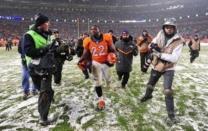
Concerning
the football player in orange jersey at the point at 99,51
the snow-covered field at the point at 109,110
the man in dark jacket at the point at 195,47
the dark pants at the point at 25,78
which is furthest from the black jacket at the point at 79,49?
the man in dark jacket at the point at 195,47

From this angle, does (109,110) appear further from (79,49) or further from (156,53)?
(79,49)

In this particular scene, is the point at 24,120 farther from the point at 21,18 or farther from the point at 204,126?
the point at 21,18

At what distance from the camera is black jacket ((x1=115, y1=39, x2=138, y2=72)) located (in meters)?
9.49

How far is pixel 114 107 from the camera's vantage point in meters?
7.50

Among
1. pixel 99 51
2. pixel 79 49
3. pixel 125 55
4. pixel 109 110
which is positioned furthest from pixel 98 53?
pixel 79 49

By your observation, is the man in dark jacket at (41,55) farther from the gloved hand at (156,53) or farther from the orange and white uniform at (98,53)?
the gloved hand at (156,53)

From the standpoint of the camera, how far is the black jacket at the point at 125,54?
9492 mm

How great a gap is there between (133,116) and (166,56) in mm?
1576

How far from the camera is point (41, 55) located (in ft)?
19.2

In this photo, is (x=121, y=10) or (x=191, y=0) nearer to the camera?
(x=191, y=0)

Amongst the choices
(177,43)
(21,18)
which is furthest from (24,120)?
(21,18)

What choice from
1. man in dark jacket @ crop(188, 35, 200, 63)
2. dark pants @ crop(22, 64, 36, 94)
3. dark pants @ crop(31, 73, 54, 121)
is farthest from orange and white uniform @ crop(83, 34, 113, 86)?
man in dark jacket @ crop(188, 35, 200, 63)

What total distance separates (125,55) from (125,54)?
0.03 meters

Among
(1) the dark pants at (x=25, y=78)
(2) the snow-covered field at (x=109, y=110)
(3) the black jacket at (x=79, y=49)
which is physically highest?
(3) the black jacket at (x=79, y=49)
